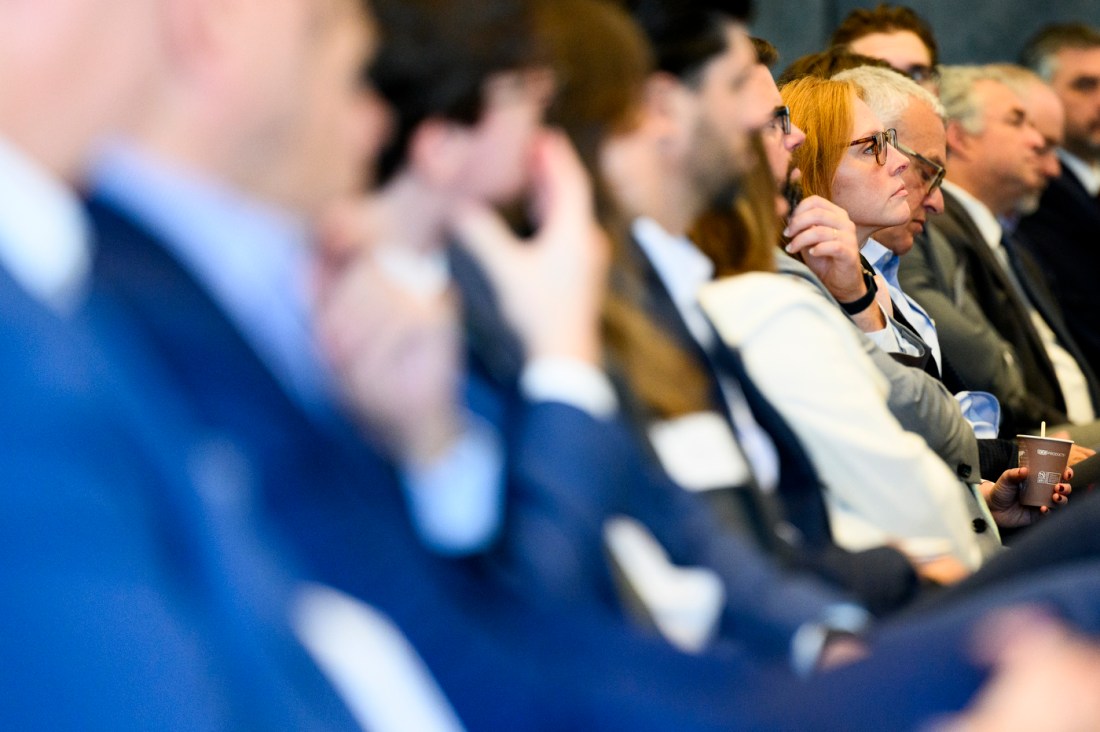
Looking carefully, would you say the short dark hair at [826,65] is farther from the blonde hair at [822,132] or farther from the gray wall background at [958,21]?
the gray wall background at [958,21]

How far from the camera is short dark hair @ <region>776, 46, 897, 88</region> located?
252 centimetres

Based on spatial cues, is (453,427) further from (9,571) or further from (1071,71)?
(1071,71)

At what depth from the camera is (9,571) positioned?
69cm

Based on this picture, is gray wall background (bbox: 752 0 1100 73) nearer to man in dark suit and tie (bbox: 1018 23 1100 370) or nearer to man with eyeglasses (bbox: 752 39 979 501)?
man in dark suit and tie (bbox: 1018 23 1100 370)

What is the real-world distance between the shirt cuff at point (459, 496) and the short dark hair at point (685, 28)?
2.17 ft

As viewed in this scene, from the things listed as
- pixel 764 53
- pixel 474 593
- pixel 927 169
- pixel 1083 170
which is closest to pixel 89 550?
pixel 474 593

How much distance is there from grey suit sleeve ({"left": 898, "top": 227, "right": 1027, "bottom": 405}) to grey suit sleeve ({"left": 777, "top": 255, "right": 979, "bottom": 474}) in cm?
46

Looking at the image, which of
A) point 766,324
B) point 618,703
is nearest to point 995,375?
point 766,324

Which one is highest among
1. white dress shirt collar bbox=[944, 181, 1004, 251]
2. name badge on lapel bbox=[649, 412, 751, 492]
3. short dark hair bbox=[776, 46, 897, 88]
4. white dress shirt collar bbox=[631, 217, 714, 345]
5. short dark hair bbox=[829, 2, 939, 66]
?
white dress shirt collar bbox=[631, 217, 714, 345]

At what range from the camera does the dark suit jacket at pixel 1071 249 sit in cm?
384

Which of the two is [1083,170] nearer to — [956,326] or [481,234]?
[956,326]

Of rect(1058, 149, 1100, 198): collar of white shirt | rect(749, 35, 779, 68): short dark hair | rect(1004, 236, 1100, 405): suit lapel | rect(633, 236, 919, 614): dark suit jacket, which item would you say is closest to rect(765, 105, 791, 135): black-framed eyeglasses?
rect(749, 35, 779, 68): short dark hair

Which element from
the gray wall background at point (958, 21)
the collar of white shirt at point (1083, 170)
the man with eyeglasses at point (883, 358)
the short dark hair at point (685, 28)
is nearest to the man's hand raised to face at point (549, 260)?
the short dark hair at point (685, 28)

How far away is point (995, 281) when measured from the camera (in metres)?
3.11
